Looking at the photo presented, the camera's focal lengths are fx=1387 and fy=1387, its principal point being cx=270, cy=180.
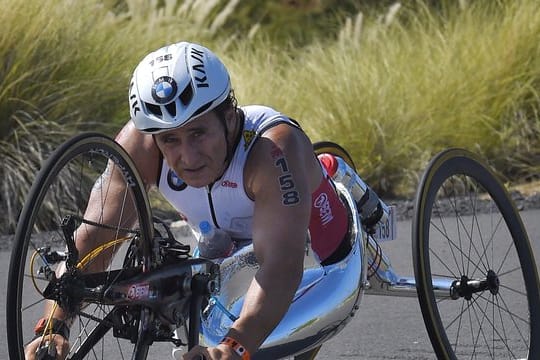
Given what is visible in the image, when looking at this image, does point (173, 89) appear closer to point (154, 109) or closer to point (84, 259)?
point (154, 109)

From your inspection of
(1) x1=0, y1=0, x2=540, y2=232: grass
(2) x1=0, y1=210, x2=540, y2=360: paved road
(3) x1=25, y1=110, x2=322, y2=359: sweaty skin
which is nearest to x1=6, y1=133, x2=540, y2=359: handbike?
(3) x1=25, y1=110, x2=322, y2=359: sweaty skin

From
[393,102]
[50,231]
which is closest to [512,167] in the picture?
[393,102]

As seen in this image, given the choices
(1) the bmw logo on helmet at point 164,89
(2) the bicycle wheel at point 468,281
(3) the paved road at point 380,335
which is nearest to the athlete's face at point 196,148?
(1) the bmw logo on helmet at point 164,89

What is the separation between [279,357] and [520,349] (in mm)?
1950

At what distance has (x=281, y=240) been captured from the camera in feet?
12.8

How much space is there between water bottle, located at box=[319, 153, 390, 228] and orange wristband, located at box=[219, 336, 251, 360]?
4.13ft

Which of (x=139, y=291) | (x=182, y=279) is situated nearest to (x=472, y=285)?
(x=182, y=279)

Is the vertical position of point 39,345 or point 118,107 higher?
point 39,345

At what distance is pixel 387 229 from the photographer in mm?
5020

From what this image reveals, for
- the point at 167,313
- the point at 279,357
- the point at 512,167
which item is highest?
the point at 167,313

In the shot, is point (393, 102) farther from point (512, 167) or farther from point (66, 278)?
point (66, 278)

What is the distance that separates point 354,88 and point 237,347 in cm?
721

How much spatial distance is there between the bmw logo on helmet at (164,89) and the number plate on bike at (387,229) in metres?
1.35

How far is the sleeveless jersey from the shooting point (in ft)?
13.6
